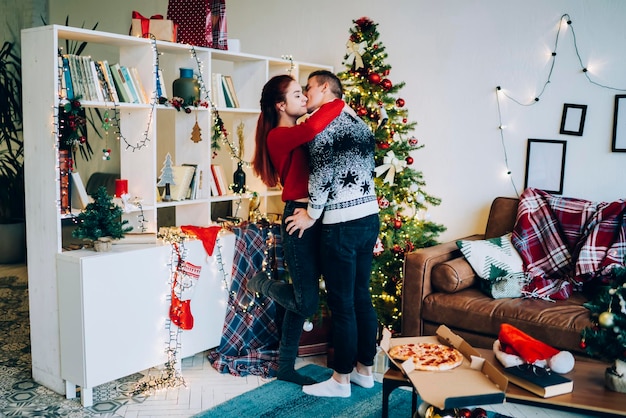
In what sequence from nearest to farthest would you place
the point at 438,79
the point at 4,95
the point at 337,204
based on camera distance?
the point at 337,204 < the point at 438,79 < the point at 4,95

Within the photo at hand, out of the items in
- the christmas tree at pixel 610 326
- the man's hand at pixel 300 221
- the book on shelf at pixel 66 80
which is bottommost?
the christmas tree at pixel 610 326

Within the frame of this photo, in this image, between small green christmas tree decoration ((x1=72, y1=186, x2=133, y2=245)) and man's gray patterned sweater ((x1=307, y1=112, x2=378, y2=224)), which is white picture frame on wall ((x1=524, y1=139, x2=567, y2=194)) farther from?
small green christmas tree decoration ((x1=72, y1=186, x2=133, y2=245))

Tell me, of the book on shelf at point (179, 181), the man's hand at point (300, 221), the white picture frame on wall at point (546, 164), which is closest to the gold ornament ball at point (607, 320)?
the man's hand at point (300, 221)

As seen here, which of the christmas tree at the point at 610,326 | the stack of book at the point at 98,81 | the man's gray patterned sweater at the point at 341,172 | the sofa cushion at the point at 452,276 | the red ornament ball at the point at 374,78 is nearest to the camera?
the christmas tree at the point at 610,326

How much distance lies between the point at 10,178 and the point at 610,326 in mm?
5184

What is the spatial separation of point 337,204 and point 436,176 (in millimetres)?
1494

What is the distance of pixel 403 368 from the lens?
2.31m

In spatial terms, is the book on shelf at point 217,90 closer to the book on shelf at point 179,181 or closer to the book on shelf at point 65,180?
the book on shelf at point 179,181

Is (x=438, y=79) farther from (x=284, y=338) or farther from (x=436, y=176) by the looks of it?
(x=284, y=338)

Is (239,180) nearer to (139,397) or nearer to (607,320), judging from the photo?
(139,397)

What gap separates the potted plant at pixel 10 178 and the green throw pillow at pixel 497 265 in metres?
4.05

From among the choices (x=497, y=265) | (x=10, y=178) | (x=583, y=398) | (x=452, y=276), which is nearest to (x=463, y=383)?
(x=583, y=398)

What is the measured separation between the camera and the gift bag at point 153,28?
11.0 ft

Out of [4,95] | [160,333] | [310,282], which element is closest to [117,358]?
[160,333]
